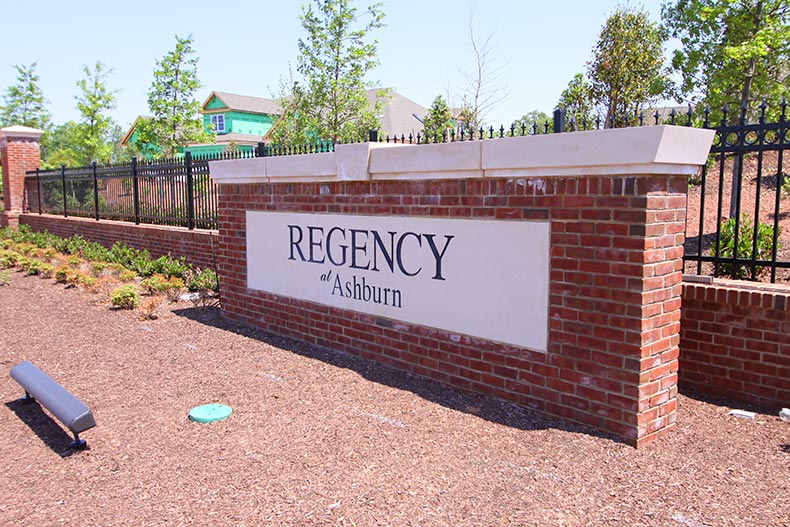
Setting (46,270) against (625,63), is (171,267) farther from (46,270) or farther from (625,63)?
(625,63)

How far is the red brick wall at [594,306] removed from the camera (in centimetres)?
373

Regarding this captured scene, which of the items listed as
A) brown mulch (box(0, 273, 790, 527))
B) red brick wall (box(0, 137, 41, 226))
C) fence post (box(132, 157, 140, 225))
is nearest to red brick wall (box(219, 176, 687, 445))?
brown mulch (box(0, 273, 790, 527))

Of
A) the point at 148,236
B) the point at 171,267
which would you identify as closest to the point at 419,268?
the point at 171,267

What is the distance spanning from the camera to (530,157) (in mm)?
4102

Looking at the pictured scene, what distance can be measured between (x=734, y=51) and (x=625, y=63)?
3.50m

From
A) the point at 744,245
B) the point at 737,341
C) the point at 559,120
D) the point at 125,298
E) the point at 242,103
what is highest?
the point at 242,103

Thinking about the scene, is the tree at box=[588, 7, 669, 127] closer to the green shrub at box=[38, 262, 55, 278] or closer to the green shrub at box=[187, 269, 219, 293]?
the green shrub at box=[187, 269, 219, 293]

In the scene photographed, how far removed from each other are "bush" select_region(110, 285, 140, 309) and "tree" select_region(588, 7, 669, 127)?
9488 millimetres

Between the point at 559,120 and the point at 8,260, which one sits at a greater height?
the point at 559,120

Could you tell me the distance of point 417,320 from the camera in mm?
5133

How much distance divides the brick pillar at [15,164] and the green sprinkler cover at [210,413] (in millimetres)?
16145

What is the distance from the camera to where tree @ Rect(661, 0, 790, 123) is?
9357 millimetres

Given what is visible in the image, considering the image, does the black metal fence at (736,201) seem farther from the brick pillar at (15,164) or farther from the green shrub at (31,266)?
the brick pillar at (15,164)

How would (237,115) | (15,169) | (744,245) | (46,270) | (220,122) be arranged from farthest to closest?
1. (237,115)
2. (220,122)
3. (15,169)
4. (46,270)
5. (744,245)
